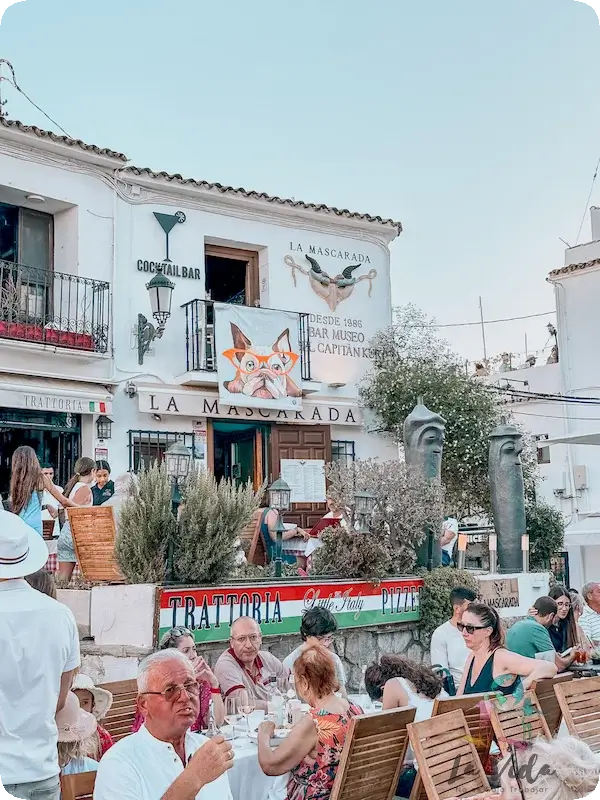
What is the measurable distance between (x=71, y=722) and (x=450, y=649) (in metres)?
4.13

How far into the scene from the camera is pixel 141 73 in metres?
13.0

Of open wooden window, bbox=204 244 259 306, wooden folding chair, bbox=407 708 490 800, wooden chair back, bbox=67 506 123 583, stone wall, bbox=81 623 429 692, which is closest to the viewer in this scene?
wooden folding chair, bbox=407 708 490 800

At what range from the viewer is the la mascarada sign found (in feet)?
42.2

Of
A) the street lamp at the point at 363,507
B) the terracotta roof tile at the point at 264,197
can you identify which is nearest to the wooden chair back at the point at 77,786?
the street lamp at the point at 363,507

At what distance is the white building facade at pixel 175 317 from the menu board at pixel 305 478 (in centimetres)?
11

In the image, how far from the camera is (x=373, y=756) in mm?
4223

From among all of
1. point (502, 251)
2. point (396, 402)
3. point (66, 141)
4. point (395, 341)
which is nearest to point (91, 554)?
point (66, 141)

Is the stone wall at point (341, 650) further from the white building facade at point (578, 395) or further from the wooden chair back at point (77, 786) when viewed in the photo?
the white building facade at point (578, 395)

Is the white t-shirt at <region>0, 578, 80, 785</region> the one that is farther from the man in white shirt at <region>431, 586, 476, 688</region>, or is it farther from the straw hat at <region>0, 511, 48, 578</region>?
the man in white shirt at <region>431, 586, 476, 688</region>

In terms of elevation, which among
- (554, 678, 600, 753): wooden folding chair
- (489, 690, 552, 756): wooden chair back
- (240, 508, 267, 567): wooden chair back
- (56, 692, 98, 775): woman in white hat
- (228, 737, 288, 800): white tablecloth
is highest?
(240, 508, 267, 567): wooden chair back

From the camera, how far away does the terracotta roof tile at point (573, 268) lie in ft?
66.7

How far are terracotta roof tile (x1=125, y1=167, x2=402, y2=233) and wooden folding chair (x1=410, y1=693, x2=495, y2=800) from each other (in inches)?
396

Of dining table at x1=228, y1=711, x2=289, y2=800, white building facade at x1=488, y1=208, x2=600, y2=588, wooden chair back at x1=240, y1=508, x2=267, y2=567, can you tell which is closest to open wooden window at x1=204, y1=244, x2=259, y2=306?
wooden chair back at x1=240, y1=508, x2=267, y2=567

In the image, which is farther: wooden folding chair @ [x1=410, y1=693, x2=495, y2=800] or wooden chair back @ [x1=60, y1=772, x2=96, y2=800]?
wooden folding chair @ [x1=410, y1=693, x2=495, y2=800]
